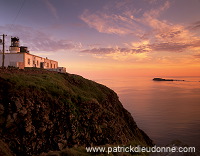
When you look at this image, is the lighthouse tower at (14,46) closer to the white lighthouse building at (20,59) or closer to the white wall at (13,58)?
the white lighthouse building at (20,59)

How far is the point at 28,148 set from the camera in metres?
10.1

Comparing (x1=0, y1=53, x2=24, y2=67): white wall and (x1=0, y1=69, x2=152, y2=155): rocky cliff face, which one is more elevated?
(x1=0, y1=53, x2=24, y2=67): white wall

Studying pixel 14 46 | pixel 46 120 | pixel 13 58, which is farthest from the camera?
pixel 14 46

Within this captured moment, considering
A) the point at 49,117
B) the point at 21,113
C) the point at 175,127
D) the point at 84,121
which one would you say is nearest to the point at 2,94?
the point at 21,113

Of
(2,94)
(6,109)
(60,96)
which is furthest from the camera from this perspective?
(60,96)

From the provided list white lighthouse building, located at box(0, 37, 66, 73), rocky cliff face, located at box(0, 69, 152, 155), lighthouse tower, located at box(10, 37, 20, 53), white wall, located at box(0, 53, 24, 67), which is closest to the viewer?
rocky cliff face, located at box(0, 69, 152, 155)

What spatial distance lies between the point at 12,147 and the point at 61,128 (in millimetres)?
3960

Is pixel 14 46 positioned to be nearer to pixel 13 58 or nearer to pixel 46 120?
pixel 13 58

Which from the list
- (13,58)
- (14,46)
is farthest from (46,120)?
(14,46)

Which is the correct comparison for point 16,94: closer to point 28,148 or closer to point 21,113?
point 21,113

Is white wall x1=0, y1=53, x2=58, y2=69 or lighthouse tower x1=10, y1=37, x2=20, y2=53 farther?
lighthouse tower x1=10, y1=37, x2=20, y2=53

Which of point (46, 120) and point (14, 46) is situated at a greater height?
point (14, 46)

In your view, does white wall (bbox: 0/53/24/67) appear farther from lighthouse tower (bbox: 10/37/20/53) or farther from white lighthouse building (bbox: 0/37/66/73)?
lighthouse tower (bbox: 10/37/20/53)

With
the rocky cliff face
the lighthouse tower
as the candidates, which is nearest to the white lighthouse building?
the lighthouse tower
